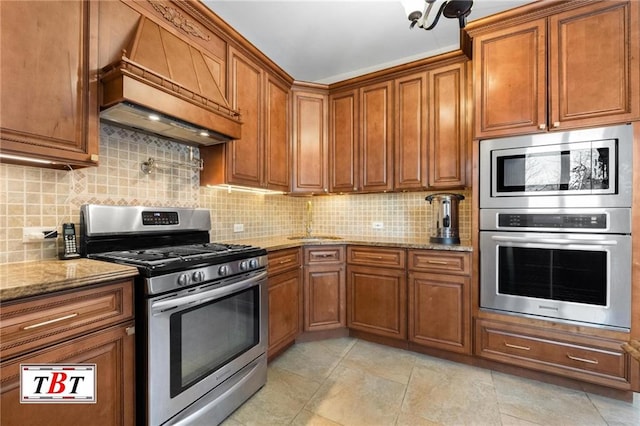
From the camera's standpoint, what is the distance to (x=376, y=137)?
110 inches

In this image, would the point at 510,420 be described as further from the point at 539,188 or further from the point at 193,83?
the point at 193,83

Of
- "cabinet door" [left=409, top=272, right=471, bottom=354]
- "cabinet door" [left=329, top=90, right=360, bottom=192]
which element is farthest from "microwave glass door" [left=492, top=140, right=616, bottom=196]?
"cabinet door" [left=329, top=90, right=360, bottom=192]

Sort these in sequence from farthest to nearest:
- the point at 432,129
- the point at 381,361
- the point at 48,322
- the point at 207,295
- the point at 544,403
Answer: the point at 432,129
the point at 381,361
the point at 544,403
the point at 207,295
the point at 48,322

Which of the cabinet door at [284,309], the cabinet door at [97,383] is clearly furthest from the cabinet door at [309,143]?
the cabinet door at [97,383]

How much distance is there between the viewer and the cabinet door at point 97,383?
3.04 feet

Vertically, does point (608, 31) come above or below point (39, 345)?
above


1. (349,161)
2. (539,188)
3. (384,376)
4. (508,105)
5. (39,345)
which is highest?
(508,105)

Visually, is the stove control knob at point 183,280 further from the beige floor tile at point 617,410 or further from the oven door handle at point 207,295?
the beige floor tile at point 617,410

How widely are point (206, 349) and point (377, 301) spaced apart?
1.53m

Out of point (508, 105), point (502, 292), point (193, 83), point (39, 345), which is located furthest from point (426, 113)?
point (39, 345)

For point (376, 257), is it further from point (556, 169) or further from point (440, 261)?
point (556, 169)

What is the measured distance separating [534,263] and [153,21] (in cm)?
292

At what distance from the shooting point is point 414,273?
2.39m

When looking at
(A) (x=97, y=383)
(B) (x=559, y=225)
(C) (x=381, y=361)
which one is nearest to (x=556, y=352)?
(B) (x=559, y=225)
